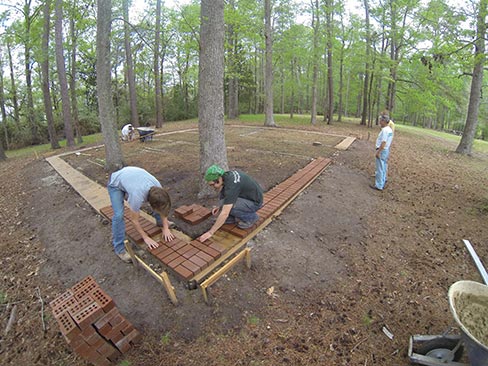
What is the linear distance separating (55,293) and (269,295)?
90.0 inches

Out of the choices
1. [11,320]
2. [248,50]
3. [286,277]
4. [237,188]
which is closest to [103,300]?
[11,320]

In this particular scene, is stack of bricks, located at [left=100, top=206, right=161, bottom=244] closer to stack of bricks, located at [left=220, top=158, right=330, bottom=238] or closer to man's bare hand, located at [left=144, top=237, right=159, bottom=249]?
man's bare hand, located at [left=144, top=237, right=159, bottom=249]

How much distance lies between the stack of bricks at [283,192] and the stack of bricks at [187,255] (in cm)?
43

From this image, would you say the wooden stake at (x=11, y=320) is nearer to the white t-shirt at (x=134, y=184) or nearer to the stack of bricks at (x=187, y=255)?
the stack of bricks at (x=187, y=255)

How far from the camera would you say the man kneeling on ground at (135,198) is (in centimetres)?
249

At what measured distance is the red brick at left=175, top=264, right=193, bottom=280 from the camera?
2.47 meters

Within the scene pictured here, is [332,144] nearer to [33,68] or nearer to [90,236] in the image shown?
[90,236]

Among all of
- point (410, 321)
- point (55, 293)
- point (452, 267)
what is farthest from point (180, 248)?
point (452, 267)

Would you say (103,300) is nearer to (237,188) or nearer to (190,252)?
(190,252)

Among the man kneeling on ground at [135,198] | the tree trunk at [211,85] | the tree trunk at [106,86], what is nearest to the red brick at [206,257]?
the man kneeling on ground at [135,198]

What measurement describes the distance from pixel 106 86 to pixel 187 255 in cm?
483

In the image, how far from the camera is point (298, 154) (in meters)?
7.20

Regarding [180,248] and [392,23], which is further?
[392,23]

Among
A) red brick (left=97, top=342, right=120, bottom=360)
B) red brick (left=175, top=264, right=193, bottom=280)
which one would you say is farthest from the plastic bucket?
red brick (left=97, top=342, right=120, bottom=360)
